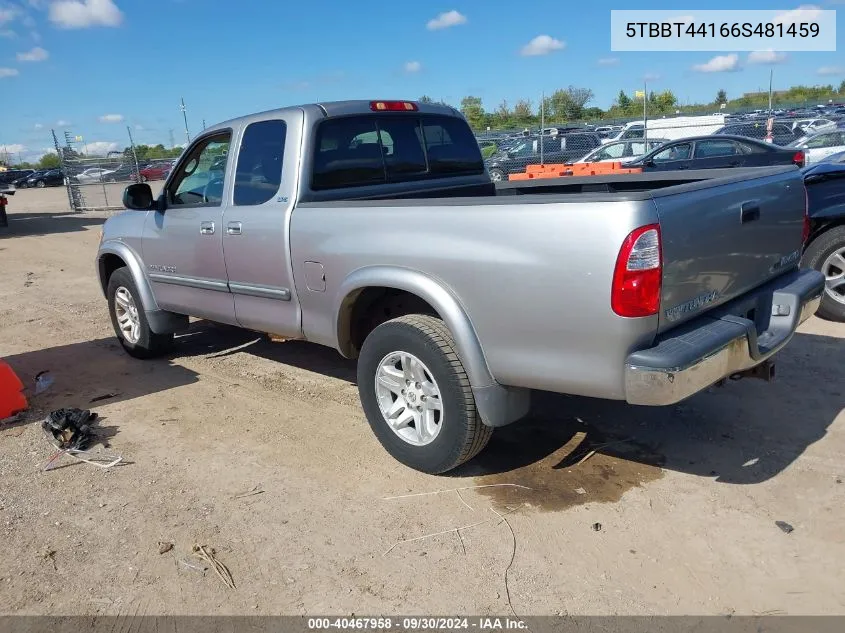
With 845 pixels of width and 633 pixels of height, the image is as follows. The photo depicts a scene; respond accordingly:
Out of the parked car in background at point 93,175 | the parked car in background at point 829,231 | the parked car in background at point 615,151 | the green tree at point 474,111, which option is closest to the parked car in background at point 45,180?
the parked car in background at point 93,175

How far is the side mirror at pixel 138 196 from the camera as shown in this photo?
5.29 meters

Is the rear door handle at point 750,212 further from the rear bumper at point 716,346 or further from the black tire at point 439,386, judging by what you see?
the black tire at point 439,386

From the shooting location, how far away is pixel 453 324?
331 centimetres

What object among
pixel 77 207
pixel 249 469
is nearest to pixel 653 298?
pixel 249 469

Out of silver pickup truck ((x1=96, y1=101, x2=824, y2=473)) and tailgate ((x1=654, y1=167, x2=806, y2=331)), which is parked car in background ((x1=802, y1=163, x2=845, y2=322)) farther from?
tailgate ((x1=654, y1=167, x2=806, y2=331))

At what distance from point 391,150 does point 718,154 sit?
35.5 ft

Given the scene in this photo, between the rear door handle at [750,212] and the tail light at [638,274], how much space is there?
81 cm

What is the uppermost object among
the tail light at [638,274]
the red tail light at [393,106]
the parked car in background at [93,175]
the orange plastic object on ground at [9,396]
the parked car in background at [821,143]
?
the red tail light at [393,106]

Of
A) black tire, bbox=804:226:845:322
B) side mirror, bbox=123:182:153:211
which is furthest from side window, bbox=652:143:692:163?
side mirror, bbox=123:182:153:211

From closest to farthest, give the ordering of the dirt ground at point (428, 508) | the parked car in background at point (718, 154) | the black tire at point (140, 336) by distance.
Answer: the dirt ground at point (428, 508) < the black tire at point (140, 336) < the parked car in background at point (718, 154)

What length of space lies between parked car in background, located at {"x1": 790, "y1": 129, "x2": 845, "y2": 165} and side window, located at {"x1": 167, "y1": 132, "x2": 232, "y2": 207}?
15426mm

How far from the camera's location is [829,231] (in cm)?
609

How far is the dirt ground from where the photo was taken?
2.82 metres

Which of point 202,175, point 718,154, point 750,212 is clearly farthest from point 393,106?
point 718,154
